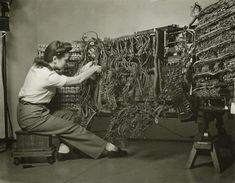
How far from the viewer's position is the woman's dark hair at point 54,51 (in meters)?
2.05

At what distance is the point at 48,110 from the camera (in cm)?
208

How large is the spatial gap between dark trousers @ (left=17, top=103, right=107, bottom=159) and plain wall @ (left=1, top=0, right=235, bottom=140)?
0.11 m

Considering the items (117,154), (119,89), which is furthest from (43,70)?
(117,154)

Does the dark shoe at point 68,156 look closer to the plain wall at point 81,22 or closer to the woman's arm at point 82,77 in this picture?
the plain wall at point 81,22

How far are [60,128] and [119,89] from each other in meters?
0.40

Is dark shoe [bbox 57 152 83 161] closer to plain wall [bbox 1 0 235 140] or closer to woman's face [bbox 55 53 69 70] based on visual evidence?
plain wall [bbox 1 0 235 140]

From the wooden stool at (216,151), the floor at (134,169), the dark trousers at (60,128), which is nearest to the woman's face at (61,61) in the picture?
the dark trousers at (60,128)

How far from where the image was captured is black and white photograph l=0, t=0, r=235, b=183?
1698 millimetres

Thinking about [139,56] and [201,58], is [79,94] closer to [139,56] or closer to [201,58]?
[139,56]

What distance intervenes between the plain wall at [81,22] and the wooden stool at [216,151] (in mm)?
80

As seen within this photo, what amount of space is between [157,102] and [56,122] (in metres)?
0.57

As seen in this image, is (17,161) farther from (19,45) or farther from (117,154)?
(19,45)

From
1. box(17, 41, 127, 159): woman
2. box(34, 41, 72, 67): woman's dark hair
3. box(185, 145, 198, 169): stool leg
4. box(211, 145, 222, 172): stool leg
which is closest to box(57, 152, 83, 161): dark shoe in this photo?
box(17, 41, 127, 159): woman

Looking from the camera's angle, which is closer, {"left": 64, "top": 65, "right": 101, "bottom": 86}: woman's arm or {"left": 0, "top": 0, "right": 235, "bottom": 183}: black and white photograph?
{"left": 0, "top": 0, "right": 235, "bottom": 183}: black and white photograph
